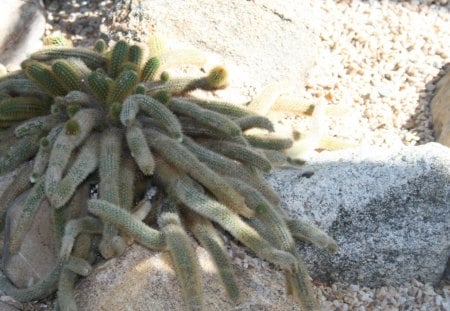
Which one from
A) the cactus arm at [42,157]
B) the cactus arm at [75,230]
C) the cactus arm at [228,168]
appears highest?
the cactus arm at [228,168]

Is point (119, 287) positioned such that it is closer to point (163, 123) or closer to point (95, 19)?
point (163, 123)

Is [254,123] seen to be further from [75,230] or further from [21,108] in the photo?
[21,108]

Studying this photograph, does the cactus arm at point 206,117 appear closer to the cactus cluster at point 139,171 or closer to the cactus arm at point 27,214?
the cactus cluster at point 139,171

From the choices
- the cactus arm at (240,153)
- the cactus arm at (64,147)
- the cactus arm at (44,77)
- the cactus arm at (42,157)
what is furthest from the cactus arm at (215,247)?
the cactus arm at (44,77)

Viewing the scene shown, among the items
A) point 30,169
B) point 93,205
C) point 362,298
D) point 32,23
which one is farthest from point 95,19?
point 362,298

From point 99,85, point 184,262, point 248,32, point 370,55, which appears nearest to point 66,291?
point 184,262

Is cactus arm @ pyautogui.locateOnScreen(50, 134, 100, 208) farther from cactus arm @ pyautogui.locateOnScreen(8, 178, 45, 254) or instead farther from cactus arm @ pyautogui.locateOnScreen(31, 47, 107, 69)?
cactus arm @ pyautogui.locateOnScreen(31, 47, 107, 69)

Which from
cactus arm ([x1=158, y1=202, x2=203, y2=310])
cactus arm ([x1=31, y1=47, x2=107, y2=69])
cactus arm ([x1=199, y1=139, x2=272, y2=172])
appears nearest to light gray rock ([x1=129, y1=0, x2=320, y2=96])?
cactus arm ([x1=31, y1=47, x2=107, y2=69])

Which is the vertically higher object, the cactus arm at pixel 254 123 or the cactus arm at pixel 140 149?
the cactus arm at pixel 254 123
